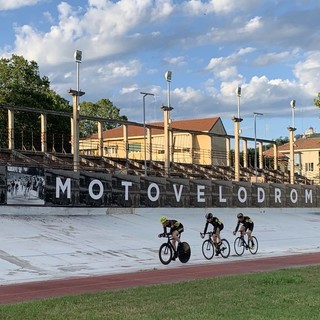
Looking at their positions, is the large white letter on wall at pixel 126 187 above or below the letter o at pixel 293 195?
above

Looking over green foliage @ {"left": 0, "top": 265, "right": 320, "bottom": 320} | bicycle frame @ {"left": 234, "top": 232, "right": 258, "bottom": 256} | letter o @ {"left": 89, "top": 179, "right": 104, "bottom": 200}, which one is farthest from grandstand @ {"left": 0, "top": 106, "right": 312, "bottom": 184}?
green foliage @ {"left": 0, "top": 265, "right": 320, "bottom": 320}

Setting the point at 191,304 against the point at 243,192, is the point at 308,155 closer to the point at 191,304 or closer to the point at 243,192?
the point at 243,192

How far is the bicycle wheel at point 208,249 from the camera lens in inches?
818

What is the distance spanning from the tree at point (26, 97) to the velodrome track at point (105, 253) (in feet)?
91.4

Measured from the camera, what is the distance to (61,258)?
1855 cm

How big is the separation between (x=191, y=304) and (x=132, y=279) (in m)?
5.80

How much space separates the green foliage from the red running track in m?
1.79

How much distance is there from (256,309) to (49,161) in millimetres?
34008

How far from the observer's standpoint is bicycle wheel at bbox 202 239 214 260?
2078cm

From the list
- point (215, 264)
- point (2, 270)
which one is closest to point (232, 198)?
point (215, 264)

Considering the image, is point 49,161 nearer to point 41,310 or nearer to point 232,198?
point 232,198

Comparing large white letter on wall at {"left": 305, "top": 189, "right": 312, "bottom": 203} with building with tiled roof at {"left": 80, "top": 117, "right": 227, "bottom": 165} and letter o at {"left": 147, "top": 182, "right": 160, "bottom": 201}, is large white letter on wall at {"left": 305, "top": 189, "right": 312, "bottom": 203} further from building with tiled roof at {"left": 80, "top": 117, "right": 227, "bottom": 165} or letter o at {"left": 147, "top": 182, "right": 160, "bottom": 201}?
letter o at {"left": 147, "top": 182, "right": 160, "bottom": 201}

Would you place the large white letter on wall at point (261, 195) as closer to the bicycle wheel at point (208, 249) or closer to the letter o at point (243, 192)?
the letter o at point (243, 192)

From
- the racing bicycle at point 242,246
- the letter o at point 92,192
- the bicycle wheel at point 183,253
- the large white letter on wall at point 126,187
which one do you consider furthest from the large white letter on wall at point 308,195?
the bicycle wheel at point 183,253
